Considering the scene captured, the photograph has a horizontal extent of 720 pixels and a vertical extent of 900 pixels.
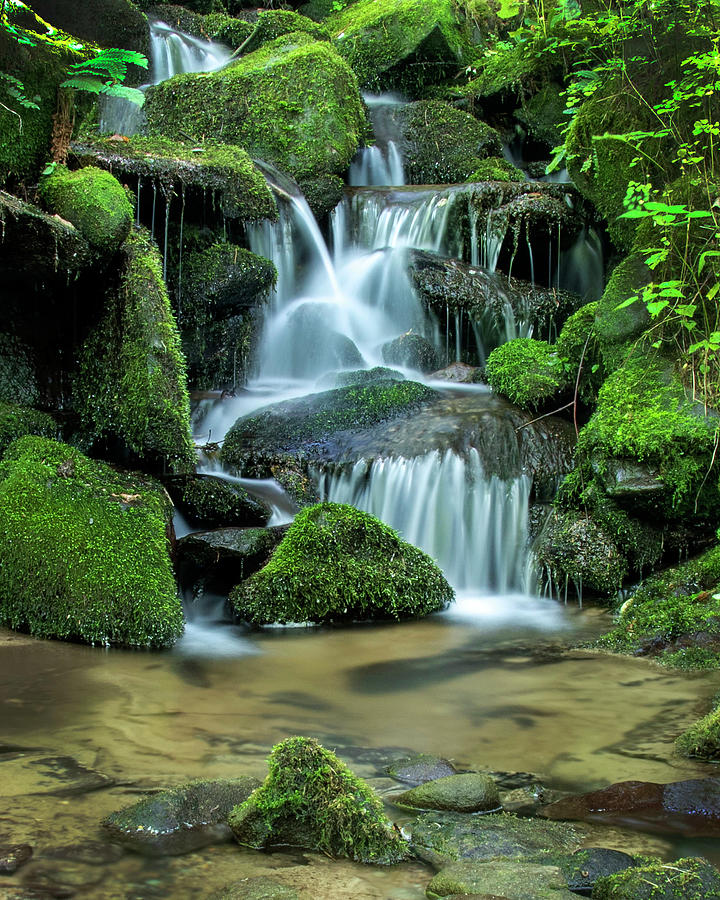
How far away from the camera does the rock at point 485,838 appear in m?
2.62

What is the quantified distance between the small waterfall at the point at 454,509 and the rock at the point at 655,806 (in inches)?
166

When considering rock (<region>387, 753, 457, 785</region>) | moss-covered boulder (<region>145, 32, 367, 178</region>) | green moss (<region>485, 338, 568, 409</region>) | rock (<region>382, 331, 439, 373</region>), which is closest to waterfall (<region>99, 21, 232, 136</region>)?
moss-covered boulder (<region>145, 32, 367, 178</region>)

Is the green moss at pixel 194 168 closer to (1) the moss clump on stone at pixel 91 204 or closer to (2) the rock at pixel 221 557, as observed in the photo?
(1) the moss clump on stone at pixel 91 204

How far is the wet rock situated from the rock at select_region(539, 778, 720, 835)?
1.64 m

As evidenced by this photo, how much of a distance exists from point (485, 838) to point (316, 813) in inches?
20.6

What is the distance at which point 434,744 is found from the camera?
385 centimetres

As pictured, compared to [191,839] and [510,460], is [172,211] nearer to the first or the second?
[510,460]

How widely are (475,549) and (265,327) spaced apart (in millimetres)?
4442

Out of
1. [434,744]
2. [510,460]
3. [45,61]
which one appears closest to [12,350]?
[45,61]

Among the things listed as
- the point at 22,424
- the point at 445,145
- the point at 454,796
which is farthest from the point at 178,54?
the point at 454,796

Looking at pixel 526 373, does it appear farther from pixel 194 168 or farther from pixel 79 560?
pixel 79 560

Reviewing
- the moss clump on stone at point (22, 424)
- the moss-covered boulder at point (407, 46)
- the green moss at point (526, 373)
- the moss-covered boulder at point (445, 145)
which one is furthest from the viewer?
the moss-covered boulder at point (407, 46)

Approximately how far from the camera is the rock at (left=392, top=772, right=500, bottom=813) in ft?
9.87

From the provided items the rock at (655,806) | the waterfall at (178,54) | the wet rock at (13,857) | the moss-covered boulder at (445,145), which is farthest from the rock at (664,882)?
the waterfall at (178,54)
